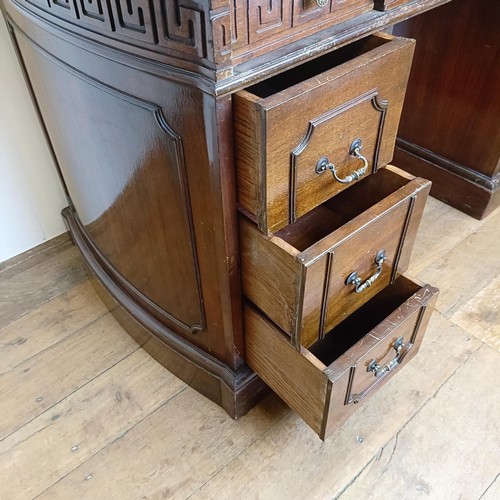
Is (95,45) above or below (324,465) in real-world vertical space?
above

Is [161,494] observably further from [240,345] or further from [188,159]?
[188,159]

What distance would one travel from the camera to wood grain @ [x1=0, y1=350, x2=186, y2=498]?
85 cm

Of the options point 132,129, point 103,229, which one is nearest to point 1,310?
point 103,229

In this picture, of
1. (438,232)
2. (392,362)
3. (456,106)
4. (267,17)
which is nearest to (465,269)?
(438,232)

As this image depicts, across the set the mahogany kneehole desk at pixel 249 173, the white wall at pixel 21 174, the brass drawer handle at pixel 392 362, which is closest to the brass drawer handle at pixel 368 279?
the mahogany kneehole desk at pixel 249 173

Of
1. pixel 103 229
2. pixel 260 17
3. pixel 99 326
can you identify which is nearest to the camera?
pixel 260 17

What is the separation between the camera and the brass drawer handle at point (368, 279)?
70 centimetres

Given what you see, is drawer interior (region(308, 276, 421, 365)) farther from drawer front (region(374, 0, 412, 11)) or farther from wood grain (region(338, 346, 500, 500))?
drawer front (region(374, 0, 412, 11))

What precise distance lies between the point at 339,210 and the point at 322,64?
0.78 ft

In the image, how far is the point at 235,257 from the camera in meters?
0.68

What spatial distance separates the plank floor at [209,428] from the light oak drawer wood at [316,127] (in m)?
0.46

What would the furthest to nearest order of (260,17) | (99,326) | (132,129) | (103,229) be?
(99,326), (103,229), (132,129), (260,17)

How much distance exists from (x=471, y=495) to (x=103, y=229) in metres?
0.77

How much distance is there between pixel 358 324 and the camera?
0.91m
